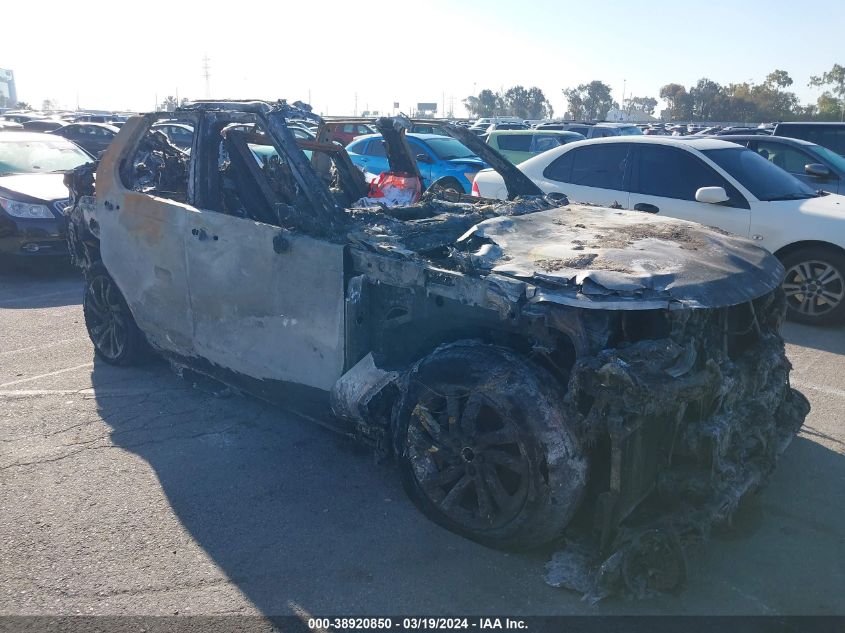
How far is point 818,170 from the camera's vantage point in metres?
8.18

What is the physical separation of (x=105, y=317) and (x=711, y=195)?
207 inches

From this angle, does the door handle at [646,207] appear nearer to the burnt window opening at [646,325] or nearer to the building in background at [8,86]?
the burnt window opening at [646,325]

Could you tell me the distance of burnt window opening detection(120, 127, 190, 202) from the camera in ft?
16.2

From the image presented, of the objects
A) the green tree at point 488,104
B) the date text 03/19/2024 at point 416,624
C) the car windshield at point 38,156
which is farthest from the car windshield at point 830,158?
the green tree at point 488,104

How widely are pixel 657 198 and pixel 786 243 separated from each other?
1.28 meters

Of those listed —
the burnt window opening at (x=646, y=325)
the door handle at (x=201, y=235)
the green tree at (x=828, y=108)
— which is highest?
the green tree at (x=828, y=108)

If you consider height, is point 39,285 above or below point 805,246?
below

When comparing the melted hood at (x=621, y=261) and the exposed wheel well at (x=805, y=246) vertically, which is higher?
the melted hood at (x=621, y=261)

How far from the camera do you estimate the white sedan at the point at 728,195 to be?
641 centimetres

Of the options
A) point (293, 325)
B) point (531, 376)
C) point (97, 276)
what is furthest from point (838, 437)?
point (97, 276)

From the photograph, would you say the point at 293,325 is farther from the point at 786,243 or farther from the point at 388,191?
the point at 786,243

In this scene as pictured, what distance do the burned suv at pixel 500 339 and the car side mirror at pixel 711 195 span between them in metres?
2.26

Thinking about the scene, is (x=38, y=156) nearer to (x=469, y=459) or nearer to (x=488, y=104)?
(x=469, y=459)

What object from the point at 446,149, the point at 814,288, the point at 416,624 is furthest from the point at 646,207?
the point at 446,149
